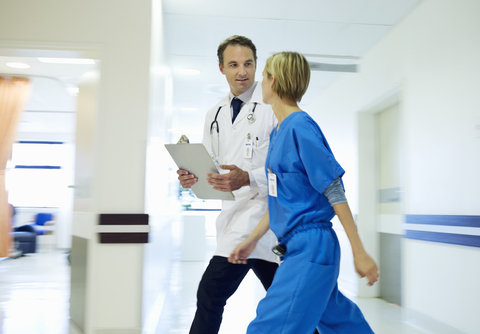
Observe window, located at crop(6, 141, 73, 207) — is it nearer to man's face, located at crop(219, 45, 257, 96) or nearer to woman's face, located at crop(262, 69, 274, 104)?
man's face, located at crop(219, 45, 257, 96)

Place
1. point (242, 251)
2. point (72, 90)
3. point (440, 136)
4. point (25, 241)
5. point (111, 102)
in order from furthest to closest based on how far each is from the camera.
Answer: point (25, 241), point (72, 90), point (440, 136), point (111, 102), point (242, 251)

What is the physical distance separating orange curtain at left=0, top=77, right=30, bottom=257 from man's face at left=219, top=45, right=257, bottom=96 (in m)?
5.94

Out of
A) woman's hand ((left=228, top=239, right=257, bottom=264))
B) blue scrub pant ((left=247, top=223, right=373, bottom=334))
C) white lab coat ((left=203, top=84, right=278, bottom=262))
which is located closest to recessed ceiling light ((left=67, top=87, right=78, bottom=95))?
white lab coat ((left=203, top=84, right=278, bottom=262))

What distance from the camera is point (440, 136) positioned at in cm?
350

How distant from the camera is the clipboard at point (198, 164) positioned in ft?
5.34

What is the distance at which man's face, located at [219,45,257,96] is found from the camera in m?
1.94

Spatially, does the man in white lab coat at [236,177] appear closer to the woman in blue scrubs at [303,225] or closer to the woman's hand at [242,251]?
the woman's hand at [242,251]

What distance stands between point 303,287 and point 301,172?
1.13 ft

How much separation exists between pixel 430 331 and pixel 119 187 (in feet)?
8.90

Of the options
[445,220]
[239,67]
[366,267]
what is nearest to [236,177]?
[239,67]

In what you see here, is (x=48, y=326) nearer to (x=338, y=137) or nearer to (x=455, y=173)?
(x=455, y=173)

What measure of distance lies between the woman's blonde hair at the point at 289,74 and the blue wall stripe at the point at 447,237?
2.25 m

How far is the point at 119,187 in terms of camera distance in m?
3.08

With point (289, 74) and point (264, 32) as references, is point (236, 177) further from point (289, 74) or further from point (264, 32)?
point (264, 32)
